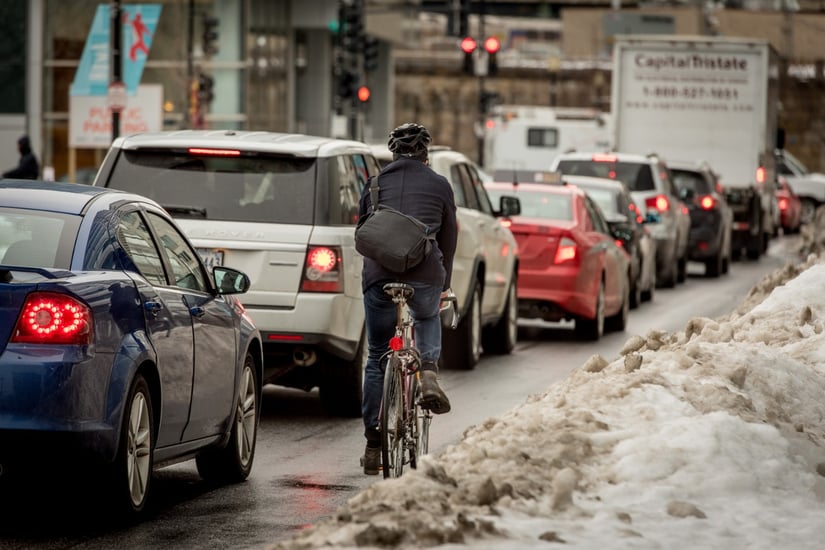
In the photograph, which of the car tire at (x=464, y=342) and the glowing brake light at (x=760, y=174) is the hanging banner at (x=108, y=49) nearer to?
the glowing brake light at (x=760, y=174)

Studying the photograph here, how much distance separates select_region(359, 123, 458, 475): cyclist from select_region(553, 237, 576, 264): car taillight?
988cm

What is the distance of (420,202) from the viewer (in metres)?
9.46

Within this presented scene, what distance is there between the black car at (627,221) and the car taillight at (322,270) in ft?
38.0

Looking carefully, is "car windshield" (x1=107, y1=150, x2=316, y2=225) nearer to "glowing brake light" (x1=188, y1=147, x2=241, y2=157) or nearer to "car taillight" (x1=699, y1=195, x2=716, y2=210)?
"glowing brake light" (x1=188, y1=147, x2=241, y2=157)

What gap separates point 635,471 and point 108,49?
2835 centimetres

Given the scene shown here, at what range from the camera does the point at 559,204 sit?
20219 millimetres

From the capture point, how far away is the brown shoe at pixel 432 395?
9125mm

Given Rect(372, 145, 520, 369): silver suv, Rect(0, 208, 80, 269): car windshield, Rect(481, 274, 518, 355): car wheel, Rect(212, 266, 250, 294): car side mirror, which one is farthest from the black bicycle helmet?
Rect(481, 274, 518, 355): car wheel

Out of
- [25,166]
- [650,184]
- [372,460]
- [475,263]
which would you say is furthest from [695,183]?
[372,460]

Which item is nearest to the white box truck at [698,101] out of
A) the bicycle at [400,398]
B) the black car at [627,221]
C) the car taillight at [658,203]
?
the car taillight at [658,203]

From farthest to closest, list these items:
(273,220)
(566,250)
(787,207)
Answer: (787,207) < (566,250) < (273,220)

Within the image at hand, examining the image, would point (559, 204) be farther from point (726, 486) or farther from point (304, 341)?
point (726, 486)

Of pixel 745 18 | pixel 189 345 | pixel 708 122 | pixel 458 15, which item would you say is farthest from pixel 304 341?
pixel 745 18

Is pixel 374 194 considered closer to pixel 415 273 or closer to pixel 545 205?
pixel 415 273
